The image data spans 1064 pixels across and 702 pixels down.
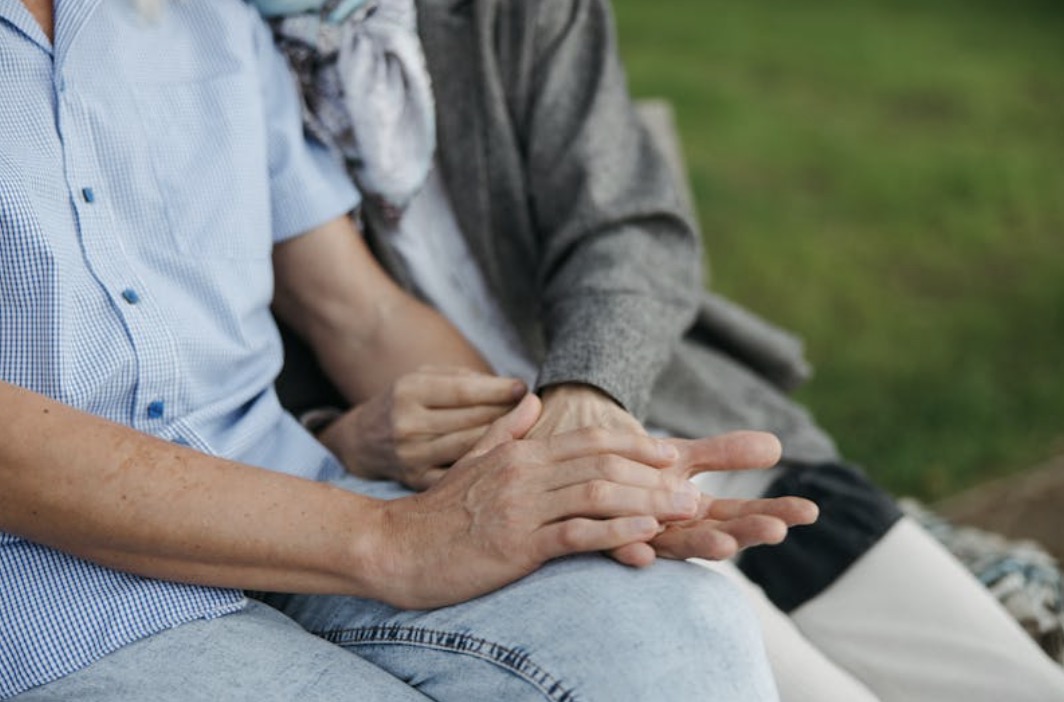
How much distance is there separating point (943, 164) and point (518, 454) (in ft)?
13.9

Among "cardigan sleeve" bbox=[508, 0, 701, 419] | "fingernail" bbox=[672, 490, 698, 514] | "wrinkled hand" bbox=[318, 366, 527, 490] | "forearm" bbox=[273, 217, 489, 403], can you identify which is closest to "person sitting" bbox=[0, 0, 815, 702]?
"fingernail" bbox=[672, 490, 698, 514]

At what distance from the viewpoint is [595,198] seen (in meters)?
2.00

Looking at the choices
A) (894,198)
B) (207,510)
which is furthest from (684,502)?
(894,198)

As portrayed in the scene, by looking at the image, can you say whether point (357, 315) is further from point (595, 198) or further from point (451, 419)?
point (595, 198)

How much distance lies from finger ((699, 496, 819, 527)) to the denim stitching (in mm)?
324

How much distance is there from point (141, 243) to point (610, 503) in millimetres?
659

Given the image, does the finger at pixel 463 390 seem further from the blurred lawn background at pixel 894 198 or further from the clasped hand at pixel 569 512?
the blurred lawn background at pixel 894 198

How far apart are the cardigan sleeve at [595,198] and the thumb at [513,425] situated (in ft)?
0.70

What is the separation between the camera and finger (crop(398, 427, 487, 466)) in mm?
1784

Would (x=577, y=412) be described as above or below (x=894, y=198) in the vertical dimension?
above

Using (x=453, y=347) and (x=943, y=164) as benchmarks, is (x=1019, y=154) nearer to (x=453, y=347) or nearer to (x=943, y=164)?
(x=943, y=164)

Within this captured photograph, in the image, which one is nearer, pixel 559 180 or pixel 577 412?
pixel 577 412

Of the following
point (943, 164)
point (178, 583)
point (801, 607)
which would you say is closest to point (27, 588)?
point (178, 583)

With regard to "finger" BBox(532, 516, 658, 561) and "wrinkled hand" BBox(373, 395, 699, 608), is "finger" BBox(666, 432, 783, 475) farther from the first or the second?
"finger" BBox(532, 516, 658, 561)
